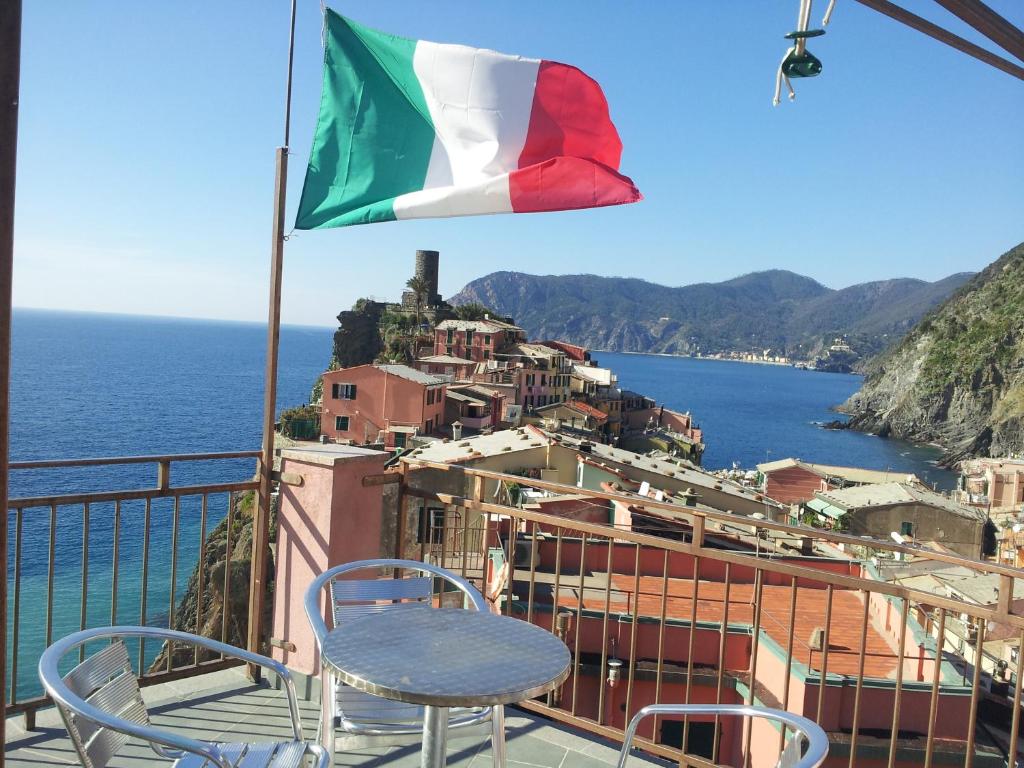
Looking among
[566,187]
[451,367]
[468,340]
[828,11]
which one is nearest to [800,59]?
[828,11]

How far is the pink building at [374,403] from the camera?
4253 centimetres

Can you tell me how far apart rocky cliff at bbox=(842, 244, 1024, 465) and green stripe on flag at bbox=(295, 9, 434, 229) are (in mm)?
80898

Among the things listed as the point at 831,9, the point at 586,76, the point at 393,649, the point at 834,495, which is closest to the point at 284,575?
the point at 393,649

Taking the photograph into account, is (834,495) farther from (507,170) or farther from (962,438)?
(962,438)

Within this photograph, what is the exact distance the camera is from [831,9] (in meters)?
2.49

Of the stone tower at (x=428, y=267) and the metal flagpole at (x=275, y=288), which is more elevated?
the stone tower at (x=428, y=267)

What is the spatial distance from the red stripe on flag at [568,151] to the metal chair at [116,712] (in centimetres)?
271

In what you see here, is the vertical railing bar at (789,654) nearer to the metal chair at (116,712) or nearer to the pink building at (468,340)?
the metal chair at (116,712)

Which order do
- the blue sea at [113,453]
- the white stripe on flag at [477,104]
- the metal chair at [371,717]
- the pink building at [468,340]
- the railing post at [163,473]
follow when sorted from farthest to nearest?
the pink building at [468,340]
the blue sea at [113,453]
the white stripe on flag at [477,104]
the railing post at [163,473]
the metal chair at [371,717]

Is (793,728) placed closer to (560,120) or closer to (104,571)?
(560,120)

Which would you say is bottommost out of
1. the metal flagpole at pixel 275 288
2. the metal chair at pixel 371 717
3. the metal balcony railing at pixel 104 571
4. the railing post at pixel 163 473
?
the metal balcony railing at pixel 104 571

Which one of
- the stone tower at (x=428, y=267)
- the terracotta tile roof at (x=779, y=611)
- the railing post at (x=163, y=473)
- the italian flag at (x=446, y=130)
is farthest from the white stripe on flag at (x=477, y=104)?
the stone tower at (x=428, y=267)

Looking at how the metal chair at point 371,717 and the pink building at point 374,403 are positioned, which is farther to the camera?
the pink building at point 374,403

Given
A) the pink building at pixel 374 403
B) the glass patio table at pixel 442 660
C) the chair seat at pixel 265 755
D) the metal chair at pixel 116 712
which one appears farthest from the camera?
the pink building at pixel 374 403
